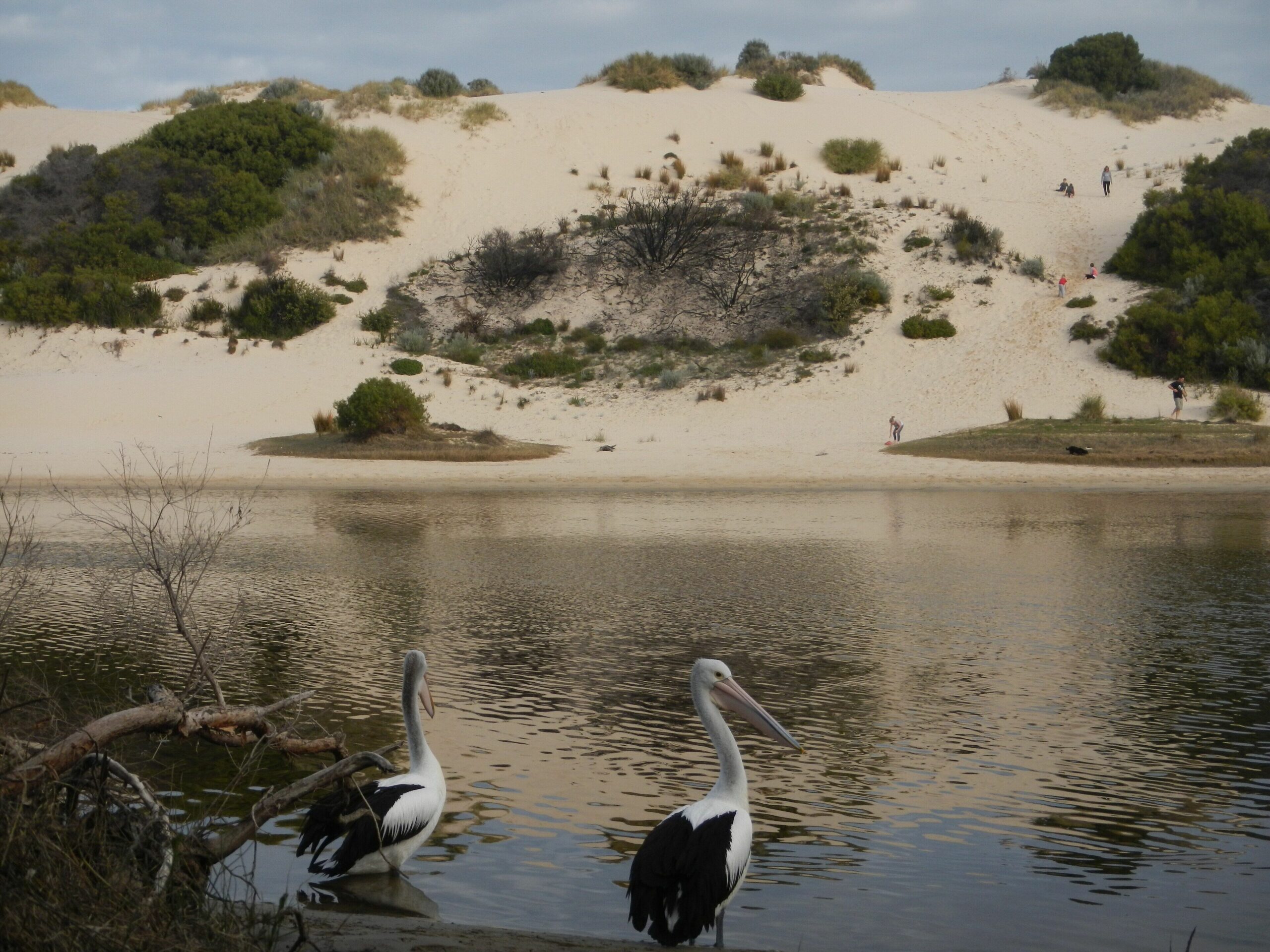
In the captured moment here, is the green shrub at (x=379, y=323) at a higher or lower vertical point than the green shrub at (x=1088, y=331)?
higher

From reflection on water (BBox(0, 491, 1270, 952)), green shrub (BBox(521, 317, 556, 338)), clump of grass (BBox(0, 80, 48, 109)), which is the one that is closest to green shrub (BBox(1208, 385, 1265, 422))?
reflection on water (BBox(0, 491, 1270, 952))

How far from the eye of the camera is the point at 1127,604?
1283 centimetres

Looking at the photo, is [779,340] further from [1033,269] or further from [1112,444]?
[1112,444]

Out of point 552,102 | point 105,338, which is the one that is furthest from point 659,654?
point 552,102

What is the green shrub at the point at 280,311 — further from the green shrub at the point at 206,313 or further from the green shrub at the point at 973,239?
the green shrub at the point at 973,239

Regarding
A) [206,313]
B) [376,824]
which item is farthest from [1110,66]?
[376,824]

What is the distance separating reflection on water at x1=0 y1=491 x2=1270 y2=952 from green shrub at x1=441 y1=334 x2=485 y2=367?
738 inches

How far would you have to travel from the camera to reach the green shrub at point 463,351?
36844 mm

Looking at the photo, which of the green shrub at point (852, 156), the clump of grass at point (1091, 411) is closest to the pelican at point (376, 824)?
the clump of grass at point (1091, 411)

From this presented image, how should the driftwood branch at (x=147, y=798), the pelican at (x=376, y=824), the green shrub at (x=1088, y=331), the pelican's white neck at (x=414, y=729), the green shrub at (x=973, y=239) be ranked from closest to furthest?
the driftwood branch at (x=147, y=798) < the pelican at (x=376, y=824) < the pelican's white neck at (x=414, y=729) < the green shrub at (x=1088, y=331) < the green shrub at (x=973, y=239)

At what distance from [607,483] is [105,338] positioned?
2049cm

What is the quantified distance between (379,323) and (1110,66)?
40.2 m

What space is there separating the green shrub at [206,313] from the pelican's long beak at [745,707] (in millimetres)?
36957

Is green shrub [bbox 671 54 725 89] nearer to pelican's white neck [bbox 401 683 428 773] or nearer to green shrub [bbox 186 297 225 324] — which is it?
green shrub [bbox 186 297 225 324]
